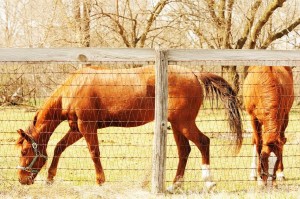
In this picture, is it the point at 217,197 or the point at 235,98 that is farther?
the point at 235,98

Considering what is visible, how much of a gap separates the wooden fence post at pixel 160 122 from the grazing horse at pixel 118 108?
3.21 ft

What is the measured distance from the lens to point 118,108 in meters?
7.04

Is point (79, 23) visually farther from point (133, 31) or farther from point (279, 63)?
point (279, 63)

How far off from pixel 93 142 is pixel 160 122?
164 centimetres

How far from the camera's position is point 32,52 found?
553 centimetres

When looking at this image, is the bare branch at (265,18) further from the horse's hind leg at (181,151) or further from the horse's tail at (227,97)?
the horse's hind leg at (181,151)

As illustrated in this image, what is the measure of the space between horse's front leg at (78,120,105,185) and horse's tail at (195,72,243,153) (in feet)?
5.32

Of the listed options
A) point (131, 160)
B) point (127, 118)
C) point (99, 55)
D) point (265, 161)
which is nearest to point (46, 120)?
point (127, 118)

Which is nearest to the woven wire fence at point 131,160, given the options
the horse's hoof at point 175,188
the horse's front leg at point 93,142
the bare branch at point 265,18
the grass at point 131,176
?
the grass at point 131,176

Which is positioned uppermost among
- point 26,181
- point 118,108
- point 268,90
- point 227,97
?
point 268,90

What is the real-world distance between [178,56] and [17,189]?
2347 mm

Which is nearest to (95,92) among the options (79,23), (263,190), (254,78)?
(254,78)

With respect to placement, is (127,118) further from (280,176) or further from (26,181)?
(280,176)

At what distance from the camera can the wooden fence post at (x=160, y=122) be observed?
5488 millimetres
